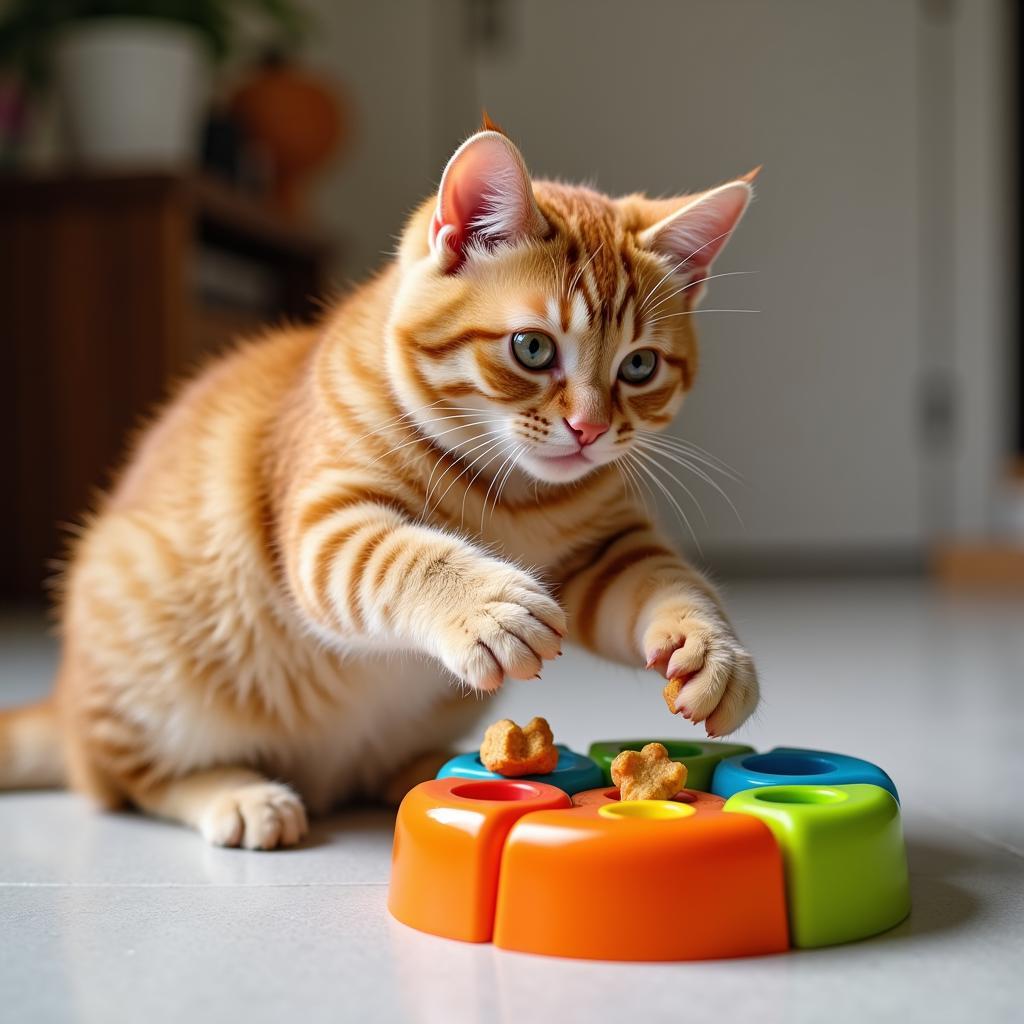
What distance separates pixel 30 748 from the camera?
1500mm

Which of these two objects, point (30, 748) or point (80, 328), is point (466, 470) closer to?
point (30, 748)

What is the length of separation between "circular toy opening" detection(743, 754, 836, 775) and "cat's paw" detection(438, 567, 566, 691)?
234 millimetres

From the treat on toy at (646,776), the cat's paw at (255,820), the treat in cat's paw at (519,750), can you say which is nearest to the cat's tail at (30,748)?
the cat's paw at (255,820)

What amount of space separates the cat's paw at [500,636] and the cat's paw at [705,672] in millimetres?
108

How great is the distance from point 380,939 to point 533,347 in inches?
20.9

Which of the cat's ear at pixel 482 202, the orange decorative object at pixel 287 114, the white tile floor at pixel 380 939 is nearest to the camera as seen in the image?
the white tile floor at pixel 380 939

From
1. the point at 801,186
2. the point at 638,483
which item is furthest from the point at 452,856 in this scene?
the point at 801,186

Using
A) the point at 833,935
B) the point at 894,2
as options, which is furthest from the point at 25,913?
the point at 894,2

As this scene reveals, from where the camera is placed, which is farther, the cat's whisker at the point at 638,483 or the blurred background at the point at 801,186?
the blurred background at the point at 801,186

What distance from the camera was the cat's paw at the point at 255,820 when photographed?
125cm

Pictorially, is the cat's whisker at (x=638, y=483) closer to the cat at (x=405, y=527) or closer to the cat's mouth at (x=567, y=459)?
the cat at (x=405, y=527)

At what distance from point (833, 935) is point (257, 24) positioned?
397cm

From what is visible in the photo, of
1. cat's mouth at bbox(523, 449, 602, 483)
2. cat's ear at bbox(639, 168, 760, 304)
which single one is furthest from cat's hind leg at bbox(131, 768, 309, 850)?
cat's ear at bbox(639, 168, 760, 304)

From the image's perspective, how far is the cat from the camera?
116 cm
